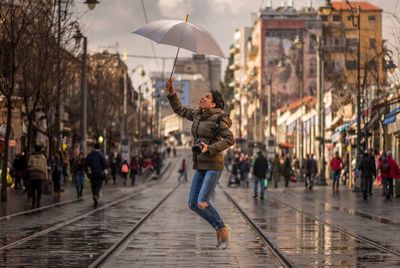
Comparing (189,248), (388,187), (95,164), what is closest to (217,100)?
(189,248)

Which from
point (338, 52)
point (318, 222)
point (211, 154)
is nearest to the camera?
point (211, 154)

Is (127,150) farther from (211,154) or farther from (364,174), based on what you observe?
(211,154)

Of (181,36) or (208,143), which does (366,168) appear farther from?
(208,143)

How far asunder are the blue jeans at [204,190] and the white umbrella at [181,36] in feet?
5.21

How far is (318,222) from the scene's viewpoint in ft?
81.7

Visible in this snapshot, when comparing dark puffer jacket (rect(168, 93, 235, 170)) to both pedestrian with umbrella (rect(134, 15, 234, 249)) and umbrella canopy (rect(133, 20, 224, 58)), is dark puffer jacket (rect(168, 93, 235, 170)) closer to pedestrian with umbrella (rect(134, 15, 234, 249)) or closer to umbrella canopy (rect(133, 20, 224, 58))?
pedestrian with umbrella (rect(134, 15, 234, 249))

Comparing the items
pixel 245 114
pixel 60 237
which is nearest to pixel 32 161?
pixel 60 237

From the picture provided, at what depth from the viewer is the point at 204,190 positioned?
14.6 metres

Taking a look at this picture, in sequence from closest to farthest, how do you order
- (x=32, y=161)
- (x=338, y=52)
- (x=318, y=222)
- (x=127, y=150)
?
(x=318, y=222) → (x=32, y=161) → (x=127, y=150) → (x=338, y=52)

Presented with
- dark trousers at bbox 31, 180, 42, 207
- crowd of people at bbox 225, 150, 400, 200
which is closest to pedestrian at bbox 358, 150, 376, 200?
crowd of people at bbox 225, 150, 400, 200

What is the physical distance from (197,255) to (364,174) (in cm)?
2609

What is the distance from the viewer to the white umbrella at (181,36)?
14.9 m

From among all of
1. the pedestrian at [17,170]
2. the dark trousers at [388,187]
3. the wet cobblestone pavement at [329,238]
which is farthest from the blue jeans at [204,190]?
the pedestrian at [17,170]

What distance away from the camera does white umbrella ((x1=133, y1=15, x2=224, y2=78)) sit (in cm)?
1494
